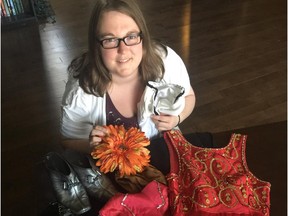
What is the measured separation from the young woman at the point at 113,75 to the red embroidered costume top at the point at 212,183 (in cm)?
12

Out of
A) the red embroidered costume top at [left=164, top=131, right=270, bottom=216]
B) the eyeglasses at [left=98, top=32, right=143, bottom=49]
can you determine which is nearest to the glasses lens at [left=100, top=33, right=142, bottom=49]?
the eyeglasses at [left=98, top=32, right=143, bottom=49]

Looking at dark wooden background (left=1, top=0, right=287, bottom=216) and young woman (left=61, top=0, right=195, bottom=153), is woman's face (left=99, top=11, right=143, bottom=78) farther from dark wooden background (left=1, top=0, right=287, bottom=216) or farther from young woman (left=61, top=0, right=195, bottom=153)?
dark wooden background (left=1, top=0, right=287, bottom=216)

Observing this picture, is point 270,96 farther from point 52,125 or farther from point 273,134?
point 52,125

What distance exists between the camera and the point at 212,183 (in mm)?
943

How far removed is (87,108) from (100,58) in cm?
17

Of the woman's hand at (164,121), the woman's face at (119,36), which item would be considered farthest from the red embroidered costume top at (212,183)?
the woman's face at (119,36)

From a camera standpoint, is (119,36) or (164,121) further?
(164,121)

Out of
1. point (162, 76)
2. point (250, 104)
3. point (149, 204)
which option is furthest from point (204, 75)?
point (149, 204)

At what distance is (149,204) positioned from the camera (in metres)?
0.84

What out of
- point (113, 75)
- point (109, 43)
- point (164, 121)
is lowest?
point (164, 121)

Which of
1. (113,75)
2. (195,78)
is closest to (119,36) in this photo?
(113,75)

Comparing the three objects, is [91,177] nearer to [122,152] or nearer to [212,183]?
[122,152]

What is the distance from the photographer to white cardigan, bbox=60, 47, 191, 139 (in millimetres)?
1064

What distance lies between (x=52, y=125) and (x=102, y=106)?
0.87m
